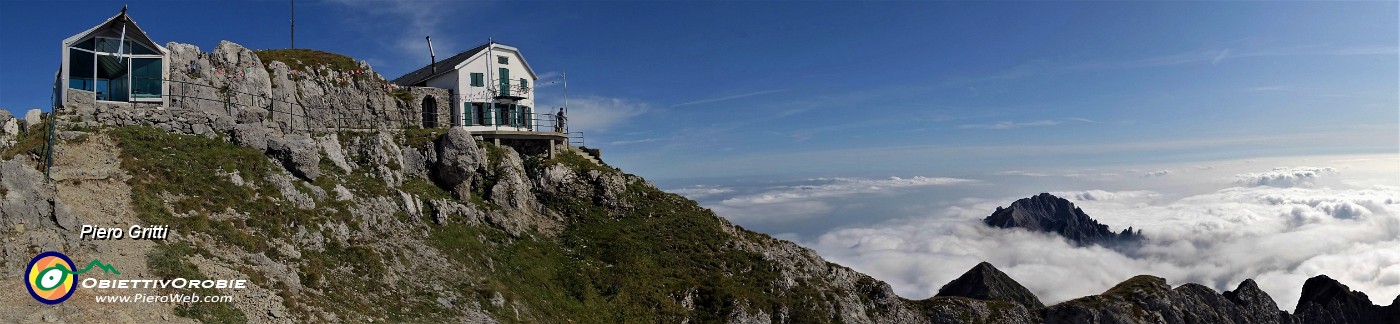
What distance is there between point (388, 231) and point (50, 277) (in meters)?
17.2

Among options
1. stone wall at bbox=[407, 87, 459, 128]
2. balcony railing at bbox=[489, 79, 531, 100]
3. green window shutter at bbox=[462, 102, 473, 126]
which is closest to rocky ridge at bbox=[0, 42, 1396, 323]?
stone wall at bbox=[407, 87, 459, 128]

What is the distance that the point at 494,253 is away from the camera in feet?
146

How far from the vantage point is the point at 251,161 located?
125 ft

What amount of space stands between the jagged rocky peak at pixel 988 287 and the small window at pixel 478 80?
360 feet

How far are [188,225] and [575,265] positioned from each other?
23.4 metres

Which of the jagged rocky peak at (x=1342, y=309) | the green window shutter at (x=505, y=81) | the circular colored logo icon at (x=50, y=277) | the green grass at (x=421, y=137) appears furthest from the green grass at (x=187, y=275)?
the jagged rocky peak at (x=1342, y=309)

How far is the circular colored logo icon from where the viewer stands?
21.9 meters

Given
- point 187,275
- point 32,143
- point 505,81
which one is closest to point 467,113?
point 505,81

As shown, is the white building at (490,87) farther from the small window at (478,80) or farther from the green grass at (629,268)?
the green grass at (629,268)

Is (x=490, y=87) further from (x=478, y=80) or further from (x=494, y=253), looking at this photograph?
(x=494, y=253)

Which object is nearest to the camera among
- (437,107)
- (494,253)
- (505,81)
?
(494,253)

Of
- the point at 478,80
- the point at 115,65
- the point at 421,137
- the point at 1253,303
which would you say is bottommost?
the point at 1253,303

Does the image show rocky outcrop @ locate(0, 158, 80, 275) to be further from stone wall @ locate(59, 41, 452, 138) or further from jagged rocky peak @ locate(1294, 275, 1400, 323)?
jagged rocky peak @ locate(1294, 275, 1400, 323)

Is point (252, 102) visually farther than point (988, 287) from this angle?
No
